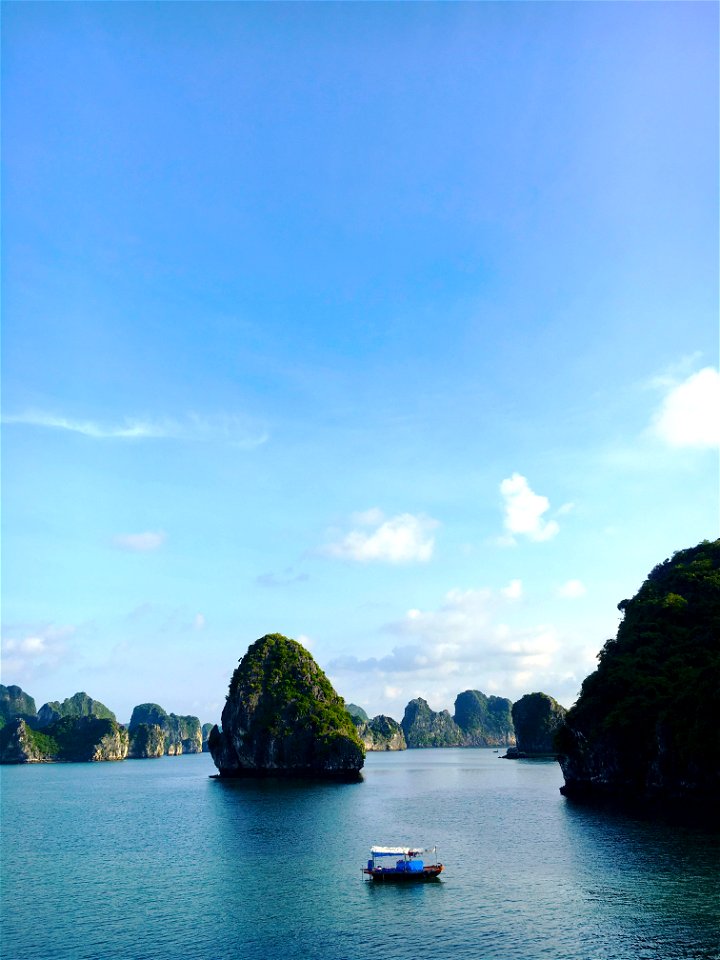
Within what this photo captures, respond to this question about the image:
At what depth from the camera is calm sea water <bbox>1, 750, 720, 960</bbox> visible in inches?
1636

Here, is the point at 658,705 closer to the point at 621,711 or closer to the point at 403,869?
the point at 621,711

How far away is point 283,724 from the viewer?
154125 millimetres

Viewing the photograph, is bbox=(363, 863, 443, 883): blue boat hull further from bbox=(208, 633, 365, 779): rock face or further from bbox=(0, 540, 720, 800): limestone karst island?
bbox=(208, 633, 365, 779): rock face

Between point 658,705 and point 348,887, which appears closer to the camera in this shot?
point 348,887

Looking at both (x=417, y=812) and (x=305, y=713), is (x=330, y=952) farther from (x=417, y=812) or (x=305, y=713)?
(x=305, y=713)

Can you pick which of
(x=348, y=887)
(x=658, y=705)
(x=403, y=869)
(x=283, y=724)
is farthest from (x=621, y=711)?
(x=283, y=724)

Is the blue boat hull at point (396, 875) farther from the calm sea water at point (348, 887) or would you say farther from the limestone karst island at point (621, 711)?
the limestone karst island at point (621, 711)

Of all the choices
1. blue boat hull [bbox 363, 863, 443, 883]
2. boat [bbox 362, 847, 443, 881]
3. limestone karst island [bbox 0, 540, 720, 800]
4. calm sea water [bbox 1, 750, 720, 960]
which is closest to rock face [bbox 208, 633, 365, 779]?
limestone karst island [bbox 0, 540, 720, 800]

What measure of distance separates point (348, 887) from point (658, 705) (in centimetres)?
5900

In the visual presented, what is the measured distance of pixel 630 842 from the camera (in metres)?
66.4

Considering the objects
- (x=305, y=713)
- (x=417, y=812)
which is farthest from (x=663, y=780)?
(x=305, y=713)

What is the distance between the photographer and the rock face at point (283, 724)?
149625 mm

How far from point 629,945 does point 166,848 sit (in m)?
50.6

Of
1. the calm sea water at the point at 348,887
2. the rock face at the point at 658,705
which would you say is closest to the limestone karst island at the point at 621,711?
the rock face at the point at 658,705
